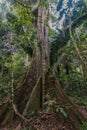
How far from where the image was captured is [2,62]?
9648 mm

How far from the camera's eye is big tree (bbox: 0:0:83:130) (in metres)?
5.73

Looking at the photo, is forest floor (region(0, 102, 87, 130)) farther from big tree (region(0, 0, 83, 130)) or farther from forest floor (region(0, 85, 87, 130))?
big tree (region(0, 0, 83, 130))

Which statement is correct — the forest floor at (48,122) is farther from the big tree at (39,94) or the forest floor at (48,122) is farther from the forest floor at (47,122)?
the big tree at (39,94)

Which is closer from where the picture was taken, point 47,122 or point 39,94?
point 47,122

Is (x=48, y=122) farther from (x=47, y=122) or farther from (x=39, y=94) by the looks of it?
(x=39, y=94)

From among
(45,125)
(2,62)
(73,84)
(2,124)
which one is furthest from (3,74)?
(45,125)

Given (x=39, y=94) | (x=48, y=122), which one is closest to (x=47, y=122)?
(x=48, y=122)

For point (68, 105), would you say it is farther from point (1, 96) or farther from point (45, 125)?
point (1, 96)

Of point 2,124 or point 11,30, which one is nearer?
point 2,124

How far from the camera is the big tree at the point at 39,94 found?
18.8 ft

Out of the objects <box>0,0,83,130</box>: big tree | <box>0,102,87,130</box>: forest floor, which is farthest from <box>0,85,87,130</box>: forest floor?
<box>0,0,83,130</box>: big tree

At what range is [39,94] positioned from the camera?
622 centimetres

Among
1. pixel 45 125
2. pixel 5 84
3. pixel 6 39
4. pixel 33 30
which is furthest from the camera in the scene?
pixel 5 84

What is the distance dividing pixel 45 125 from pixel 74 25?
437 centimetres
